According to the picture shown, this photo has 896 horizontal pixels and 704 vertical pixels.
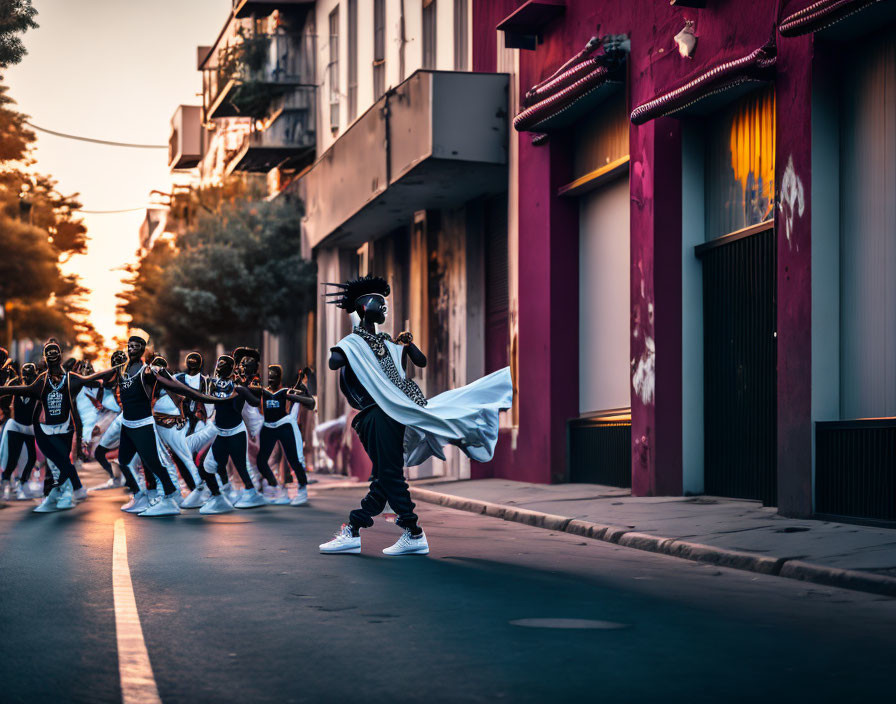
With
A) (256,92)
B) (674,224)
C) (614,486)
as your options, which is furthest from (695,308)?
(256,92)

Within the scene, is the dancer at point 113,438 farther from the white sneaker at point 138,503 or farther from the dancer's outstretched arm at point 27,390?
the dancer's outstretched arm at point 27,390

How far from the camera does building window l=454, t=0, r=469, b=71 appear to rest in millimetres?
23500

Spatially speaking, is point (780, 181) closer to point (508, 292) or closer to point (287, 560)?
point (287, 560)

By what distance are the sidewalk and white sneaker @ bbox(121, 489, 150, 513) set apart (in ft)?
12.6

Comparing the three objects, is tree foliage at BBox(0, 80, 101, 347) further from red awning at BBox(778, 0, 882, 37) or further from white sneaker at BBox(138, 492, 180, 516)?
red awning at BBox(778, 0, 882, 37)

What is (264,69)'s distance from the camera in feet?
116

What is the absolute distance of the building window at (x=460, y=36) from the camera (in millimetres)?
23500

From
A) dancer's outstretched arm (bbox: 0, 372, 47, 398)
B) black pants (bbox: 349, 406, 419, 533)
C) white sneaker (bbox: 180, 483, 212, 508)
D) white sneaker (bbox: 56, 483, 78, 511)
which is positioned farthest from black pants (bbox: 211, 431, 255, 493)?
black pants (bbox: 349, 406, 419, 533)

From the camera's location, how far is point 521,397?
832 inches

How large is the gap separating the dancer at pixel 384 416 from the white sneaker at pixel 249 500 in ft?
21.3

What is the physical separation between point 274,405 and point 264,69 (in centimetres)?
1882

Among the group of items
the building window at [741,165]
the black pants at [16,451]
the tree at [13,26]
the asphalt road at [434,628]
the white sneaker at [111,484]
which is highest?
the tree at [13,26]

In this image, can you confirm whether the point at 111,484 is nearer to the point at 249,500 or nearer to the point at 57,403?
the point at 249,500

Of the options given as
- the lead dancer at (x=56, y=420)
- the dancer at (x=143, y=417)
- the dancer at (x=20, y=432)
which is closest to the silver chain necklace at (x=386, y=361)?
the dancer at (x=143, y=417)
